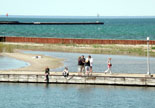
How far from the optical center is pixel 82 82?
134 ft

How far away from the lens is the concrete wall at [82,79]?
131ft

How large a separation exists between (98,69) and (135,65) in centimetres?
624

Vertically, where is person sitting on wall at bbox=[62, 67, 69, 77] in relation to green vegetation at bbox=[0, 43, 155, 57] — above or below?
below

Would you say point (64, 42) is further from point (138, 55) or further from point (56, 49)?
point (138, 55)

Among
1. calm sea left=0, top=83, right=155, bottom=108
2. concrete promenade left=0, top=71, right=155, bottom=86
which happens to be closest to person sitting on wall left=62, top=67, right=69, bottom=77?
concrete promenade left=0, top=71, right=155, bottom=86

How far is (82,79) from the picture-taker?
40938mm

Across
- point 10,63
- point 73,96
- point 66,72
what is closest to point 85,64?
point 66,72

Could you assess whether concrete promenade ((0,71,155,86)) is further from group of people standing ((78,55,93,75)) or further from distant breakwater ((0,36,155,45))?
distant breakwater ((0,36,155,45))

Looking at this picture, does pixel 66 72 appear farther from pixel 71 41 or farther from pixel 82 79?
pixel 71 41

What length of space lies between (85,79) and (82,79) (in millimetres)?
257

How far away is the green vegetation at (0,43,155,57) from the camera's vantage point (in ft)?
225

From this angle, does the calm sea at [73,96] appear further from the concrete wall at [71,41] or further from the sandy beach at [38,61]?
the concrete wall at [71,41]

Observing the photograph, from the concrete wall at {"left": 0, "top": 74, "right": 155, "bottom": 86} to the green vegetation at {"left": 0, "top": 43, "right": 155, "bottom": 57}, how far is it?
26262 mm

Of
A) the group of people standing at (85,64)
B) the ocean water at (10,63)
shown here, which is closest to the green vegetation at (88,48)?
the ocean water at (10,63)
